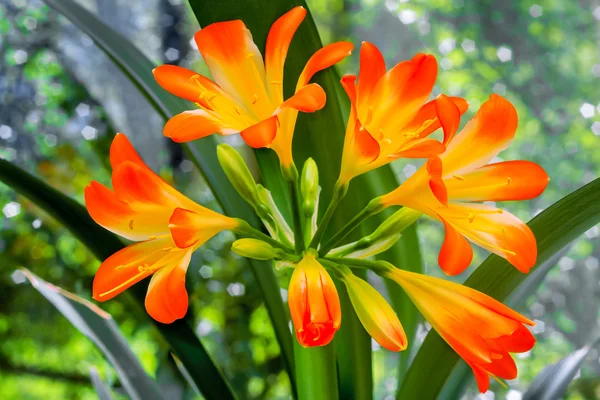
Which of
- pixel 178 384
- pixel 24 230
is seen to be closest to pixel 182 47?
pixel 24 230

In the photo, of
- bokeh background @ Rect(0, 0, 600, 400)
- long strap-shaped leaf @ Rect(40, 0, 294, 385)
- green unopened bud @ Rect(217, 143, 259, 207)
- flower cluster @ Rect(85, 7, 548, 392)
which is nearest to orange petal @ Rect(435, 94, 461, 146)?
flower cluster @ Rect(85, 7, 548, 392)

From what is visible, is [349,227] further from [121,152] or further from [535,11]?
[535,11]

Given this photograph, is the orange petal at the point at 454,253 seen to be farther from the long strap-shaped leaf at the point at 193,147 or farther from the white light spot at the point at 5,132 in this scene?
the white light spot at the point at 5,132

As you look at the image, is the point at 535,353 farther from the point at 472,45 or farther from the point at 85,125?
the point at 85,125

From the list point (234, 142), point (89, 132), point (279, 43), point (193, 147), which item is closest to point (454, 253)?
point (279, 43)

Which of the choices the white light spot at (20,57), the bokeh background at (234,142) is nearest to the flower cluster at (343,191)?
the bokeh background at (234,142)

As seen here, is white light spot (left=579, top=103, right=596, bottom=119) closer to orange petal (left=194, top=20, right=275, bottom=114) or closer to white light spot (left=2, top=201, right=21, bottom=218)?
orange petal (left=194, top=20, right=275, bottom=114)

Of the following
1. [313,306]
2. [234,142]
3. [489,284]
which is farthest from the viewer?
[234,142]
